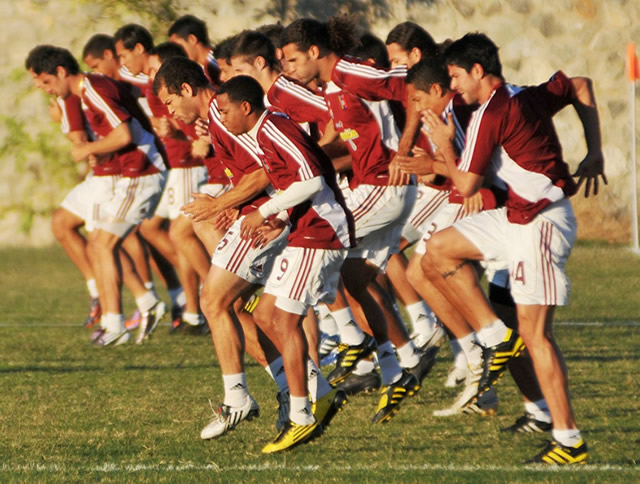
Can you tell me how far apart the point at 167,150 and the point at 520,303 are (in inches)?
232

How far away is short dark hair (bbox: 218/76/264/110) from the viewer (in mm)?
6293

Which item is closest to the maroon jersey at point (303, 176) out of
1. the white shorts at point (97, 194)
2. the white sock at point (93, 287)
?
the white shorts at point (97, 194)

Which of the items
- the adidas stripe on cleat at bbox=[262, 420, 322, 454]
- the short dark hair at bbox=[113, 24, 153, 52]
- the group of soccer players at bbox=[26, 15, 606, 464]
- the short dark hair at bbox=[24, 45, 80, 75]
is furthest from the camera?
the short dark hair at bbox=[113, 24, 153, 52]

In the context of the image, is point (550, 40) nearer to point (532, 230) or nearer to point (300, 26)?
point (300, 26)

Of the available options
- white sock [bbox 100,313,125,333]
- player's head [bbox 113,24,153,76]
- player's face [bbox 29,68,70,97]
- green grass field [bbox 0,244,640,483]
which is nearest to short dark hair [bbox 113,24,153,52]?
player's head [bbox 113,24,153,76]

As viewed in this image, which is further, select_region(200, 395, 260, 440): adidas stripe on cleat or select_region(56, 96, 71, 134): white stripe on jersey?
select_region(56, 96, 71, 134): white stripe on jersey

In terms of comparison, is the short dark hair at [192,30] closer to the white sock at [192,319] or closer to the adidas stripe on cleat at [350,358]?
the white sock at [192,319]

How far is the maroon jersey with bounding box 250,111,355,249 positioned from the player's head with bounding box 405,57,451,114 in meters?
0.90

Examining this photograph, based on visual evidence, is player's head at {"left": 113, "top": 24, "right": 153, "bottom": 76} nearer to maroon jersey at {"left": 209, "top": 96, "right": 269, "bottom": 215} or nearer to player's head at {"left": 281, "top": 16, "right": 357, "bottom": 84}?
player's head at {"left": 281, "top": 16, "right": 357, "bottom": 84}

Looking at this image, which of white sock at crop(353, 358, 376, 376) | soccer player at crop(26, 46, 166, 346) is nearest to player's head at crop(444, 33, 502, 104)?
white sock at crop(353, 358, 376, 376)

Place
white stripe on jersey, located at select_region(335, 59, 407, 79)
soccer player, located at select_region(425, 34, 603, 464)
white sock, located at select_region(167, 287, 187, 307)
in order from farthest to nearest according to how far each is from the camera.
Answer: white sock, located at select_region(167, 287, 187, 307), white stripe on jersey, located at select_region(335, 59, 407, 79), soccer player, located at select_region(425, 34, 603, 464)

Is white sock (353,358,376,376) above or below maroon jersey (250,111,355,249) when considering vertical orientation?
below

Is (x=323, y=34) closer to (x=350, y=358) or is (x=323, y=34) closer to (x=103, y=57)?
(x=350, y=358)

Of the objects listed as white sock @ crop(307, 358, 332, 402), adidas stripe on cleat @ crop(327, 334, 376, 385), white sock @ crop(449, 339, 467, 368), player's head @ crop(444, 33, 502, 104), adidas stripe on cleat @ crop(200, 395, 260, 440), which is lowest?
adidas stripe on cleat @ crop(327, 334, 376, 385)
